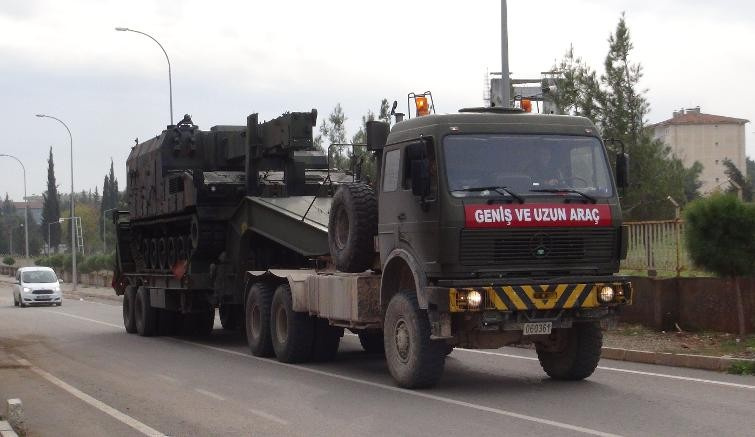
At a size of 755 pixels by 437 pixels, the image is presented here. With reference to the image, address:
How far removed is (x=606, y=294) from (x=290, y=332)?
17.1 feet

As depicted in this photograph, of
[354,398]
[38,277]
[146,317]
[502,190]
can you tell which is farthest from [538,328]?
[38,277]

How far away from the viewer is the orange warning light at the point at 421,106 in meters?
13.3

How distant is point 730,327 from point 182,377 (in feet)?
26.7

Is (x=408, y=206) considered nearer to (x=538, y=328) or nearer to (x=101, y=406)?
(x=538, y=328)

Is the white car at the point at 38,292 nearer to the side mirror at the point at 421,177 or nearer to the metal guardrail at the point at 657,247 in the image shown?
the metal guardrail at the point at 657,247

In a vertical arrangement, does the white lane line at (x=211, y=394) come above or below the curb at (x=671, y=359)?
below

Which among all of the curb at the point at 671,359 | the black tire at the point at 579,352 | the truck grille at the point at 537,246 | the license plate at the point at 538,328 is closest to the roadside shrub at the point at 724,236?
the curb at the point at 671,359

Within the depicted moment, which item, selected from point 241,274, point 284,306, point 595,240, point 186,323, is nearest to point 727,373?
point 595,240

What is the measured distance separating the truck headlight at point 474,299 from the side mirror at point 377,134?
2.61 m

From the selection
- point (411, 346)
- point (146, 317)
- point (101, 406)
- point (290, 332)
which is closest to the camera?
point (101, 406)

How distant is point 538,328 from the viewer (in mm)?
11820

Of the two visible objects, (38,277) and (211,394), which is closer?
(211,394)

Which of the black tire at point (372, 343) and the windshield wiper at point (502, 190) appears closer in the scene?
the windshield wiper at point (502, 190)

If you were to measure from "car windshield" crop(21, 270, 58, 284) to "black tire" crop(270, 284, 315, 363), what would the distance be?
27.8 meters
